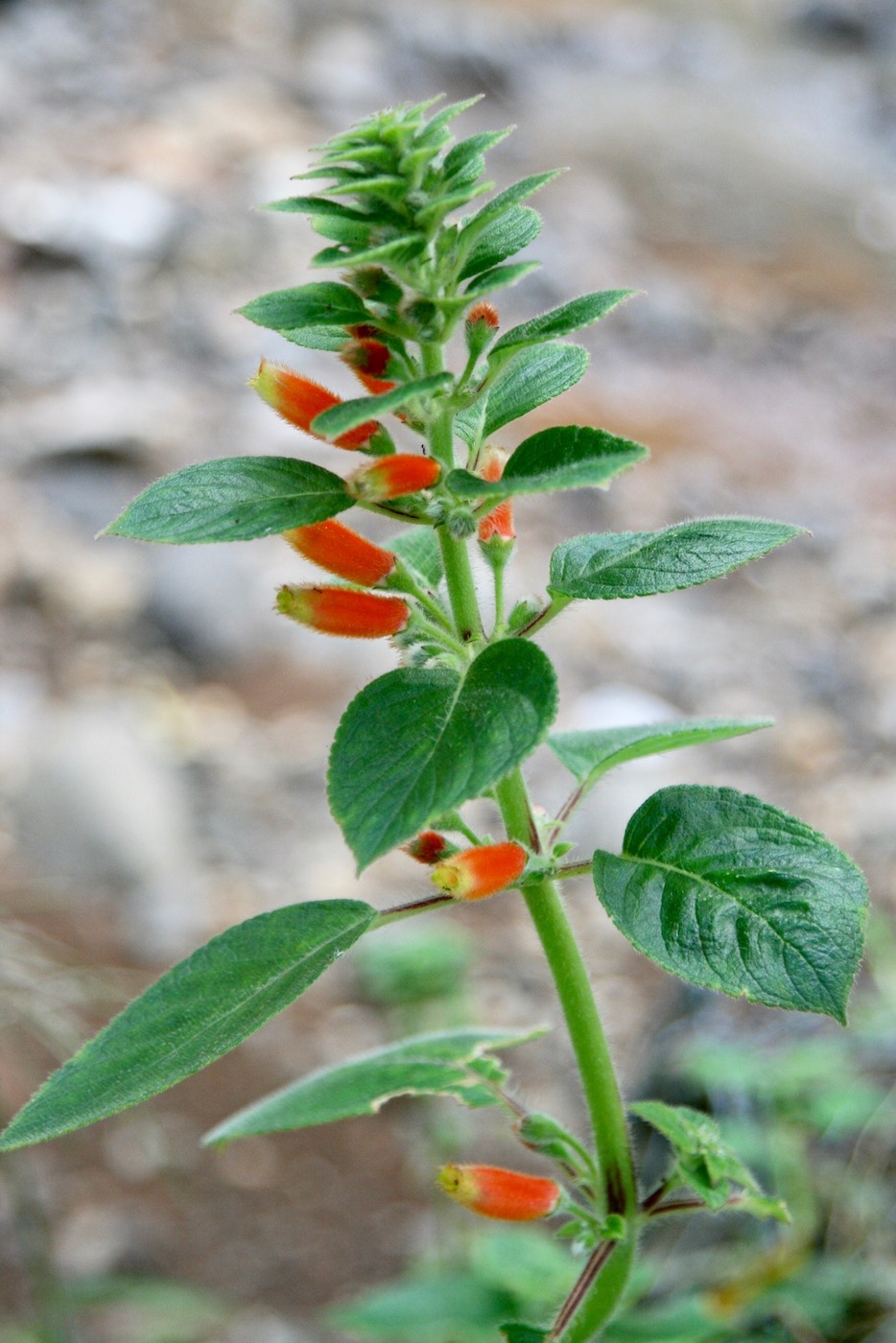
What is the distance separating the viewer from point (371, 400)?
2.45 feet

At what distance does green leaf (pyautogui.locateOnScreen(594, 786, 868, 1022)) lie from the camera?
2.48 feet

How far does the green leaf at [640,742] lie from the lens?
39.0 inches

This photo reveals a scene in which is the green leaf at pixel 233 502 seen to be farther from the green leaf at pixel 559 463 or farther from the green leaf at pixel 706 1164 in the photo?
the green leaf at pixel 706 1164

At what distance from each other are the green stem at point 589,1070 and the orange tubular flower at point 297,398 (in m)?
0.25

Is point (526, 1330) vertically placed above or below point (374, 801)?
below

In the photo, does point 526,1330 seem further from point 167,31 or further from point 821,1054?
point 167,31

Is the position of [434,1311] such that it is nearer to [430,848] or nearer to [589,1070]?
[589,1070]

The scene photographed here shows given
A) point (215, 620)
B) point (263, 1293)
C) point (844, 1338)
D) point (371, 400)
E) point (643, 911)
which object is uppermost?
point (215, 620)

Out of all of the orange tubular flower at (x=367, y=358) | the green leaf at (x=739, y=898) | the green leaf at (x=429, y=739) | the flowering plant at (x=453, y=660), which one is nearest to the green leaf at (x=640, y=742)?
the flowering plant at (x=453, y=660)

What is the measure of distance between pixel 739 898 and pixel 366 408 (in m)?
0.36


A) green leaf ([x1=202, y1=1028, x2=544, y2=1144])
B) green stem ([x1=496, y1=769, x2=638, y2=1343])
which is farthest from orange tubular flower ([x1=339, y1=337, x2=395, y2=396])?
green leaf ([x1=202, y1=1028, x2=544, y2=1144])

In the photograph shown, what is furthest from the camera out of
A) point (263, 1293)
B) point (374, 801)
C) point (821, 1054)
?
point (263, 1293)

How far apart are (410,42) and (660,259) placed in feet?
14.5

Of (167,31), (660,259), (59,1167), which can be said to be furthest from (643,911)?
(167,31)
